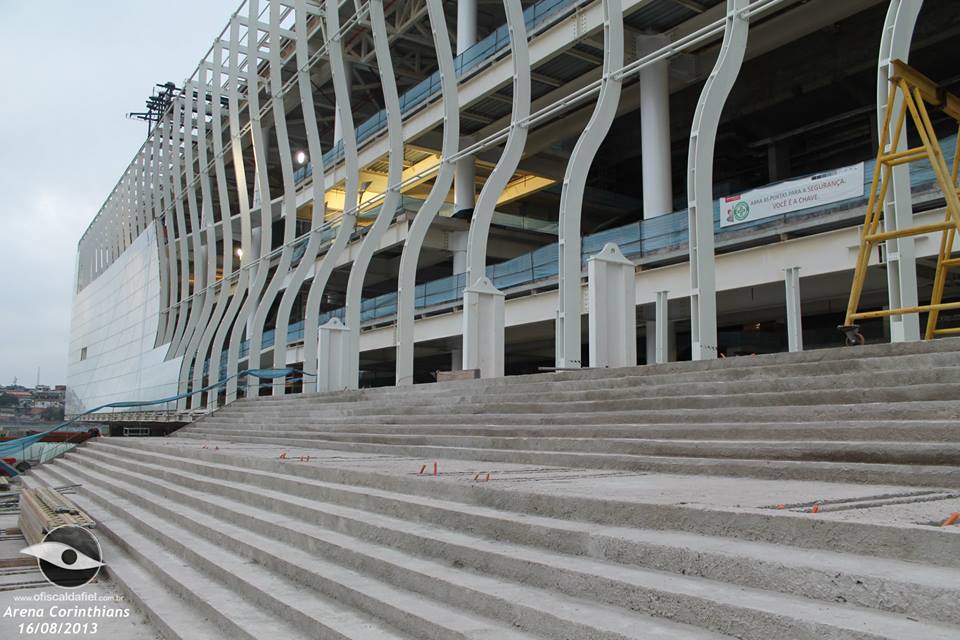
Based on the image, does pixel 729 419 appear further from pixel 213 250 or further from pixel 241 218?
pixel 213 250

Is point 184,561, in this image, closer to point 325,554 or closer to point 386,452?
point 325,554

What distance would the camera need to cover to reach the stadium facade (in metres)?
11.6

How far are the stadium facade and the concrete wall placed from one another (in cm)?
43

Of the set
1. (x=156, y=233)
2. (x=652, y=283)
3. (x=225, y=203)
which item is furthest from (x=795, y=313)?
(x=156, y=233)

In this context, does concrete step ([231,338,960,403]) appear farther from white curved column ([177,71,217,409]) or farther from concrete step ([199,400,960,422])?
white curved column ([177,71,217,409])

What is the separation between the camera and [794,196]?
40.6 feet

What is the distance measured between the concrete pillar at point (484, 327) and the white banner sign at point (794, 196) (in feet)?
14.4

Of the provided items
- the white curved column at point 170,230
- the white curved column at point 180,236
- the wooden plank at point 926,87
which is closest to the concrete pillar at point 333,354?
the wooden plank at point 926,87

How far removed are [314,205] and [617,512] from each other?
21051mm

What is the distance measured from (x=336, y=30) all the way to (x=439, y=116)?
15.5ft

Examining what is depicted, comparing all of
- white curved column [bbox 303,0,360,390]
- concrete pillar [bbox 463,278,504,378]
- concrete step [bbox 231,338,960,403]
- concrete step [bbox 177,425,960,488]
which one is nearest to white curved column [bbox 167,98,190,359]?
white curved column [bbox 303,0,360,390]

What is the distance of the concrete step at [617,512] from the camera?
2.83 metres

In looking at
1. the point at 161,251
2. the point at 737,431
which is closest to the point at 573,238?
the point at 737,431

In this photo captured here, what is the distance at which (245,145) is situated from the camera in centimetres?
3434
